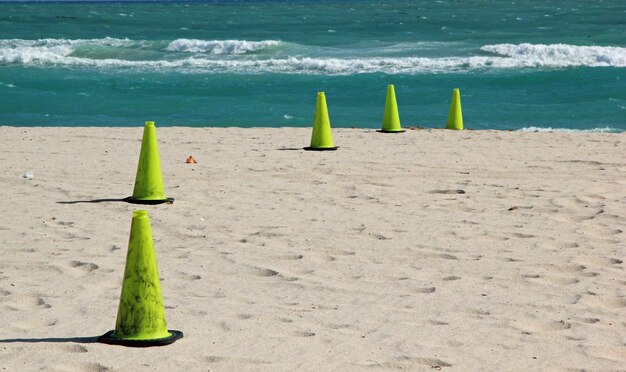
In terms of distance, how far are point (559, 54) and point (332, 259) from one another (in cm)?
2644

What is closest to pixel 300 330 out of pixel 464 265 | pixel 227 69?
pixel 464 265

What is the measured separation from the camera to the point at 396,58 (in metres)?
30.4

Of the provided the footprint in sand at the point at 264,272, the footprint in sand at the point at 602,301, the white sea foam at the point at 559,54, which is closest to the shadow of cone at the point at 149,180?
the footprint in sand at the point at 264,272

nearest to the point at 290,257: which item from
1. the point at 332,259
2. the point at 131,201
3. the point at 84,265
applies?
the point at 332,259

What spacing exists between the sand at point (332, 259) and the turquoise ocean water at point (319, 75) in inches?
269

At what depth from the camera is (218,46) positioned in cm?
3600

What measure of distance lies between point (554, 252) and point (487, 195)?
2.14 metres

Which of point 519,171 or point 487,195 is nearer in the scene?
point 487,195

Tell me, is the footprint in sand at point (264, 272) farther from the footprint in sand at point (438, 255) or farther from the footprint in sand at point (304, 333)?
the footprint in sand at point (304, 333)

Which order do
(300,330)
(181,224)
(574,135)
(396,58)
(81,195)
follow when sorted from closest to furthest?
1. (300,330)
2. (181,224)
3. (81,195)
4. (574,135)
5. (396,58)

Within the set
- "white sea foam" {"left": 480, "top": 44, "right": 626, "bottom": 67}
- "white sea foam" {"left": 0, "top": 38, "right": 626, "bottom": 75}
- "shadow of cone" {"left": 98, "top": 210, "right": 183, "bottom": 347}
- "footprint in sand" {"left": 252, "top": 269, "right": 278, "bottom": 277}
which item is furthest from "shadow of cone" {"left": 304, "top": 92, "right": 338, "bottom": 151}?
"white sea foam" {"left": 480, "top": 44, "right": 626, "bottom": 67}

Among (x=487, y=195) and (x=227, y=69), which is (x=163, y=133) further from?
(x=227, y=69)

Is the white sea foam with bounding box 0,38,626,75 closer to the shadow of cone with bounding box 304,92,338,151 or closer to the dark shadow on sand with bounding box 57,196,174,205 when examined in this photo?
the shadow of cone with bounding box 304,92,338,151

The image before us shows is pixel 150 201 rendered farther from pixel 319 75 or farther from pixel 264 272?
pixel 319 75
